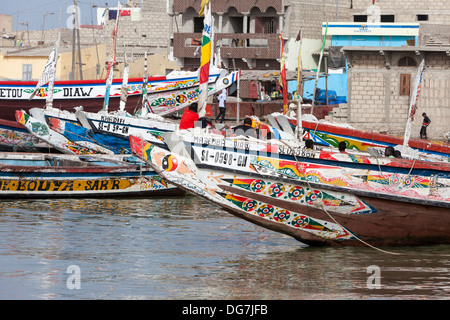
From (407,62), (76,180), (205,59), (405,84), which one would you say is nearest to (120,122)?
(76,180)

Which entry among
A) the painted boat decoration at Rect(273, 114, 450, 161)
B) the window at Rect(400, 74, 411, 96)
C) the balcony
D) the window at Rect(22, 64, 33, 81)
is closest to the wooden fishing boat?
the painted boat decoration at Rect(273, 114, 450, 161)

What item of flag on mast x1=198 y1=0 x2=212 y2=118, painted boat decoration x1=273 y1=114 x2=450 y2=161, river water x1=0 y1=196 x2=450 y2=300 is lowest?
river water x1=0 y1=196 x2=450 y2=300

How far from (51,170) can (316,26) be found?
95.9ft

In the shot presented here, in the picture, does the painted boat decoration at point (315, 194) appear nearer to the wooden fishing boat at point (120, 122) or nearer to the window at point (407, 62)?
the wooden fishing boat at point (120, 122)

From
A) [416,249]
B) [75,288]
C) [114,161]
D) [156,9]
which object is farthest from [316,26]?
[75,288]

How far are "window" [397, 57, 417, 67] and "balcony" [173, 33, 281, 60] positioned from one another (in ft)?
48.0

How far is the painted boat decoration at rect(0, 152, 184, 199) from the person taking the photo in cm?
1880

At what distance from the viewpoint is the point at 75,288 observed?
10578mm

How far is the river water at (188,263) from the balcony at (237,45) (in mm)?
26515

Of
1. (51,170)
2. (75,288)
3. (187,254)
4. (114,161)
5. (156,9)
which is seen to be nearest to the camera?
(75,288)

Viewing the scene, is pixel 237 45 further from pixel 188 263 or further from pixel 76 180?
pixel 188 263

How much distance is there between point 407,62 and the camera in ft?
90.5

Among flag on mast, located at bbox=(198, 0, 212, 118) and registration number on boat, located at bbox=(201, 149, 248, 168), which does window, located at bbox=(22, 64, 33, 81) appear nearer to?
flag on mast, located at bbox=(198, 0, 212, 118)

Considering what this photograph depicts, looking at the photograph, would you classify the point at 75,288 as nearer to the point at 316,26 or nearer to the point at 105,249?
the point at 105,249
